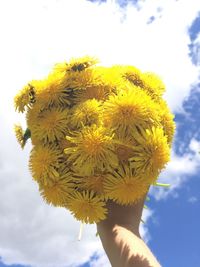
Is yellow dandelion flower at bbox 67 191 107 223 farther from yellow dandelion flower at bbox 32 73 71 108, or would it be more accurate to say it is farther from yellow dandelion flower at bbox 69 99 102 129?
yellow dandelion flower at bbox 32 73 71 108

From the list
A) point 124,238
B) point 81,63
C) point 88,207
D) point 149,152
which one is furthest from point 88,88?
point 124,238

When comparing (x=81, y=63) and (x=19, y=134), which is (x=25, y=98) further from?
(x=81, y=63)

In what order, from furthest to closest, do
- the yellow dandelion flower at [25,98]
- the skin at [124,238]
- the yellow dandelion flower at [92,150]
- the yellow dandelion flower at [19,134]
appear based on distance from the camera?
the yellow dandelion flower at [19,134]
the yellow dandelion flower at [25,98]
the yellow dandelion flower at [92,150]
the skin at [124,238]

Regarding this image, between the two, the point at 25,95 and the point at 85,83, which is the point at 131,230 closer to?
the point at 85,83

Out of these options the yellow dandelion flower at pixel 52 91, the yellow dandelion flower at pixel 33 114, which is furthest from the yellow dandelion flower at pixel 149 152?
the yellow dandelion flower at pixel 33 114

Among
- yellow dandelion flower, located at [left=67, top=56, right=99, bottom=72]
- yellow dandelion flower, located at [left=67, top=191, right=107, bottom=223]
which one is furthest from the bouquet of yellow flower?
yellow dandelion flower, located at [left=67, top=56, right=99, bottom=72]

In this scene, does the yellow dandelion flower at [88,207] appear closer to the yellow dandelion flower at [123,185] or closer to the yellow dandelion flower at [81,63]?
the yellow dandelion flower at [123,185]
